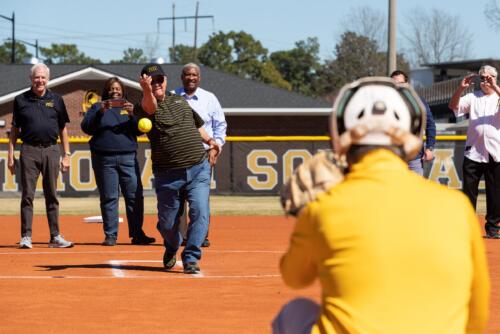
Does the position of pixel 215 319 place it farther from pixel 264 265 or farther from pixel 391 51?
pixel 391 51

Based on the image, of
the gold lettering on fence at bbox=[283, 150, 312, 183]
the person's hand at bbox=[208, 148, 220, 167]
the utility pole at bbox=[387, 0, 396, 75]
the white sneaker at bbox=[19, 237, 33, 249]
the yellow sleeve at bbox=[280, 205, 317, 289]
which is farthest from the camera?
the utility pole at bbox=[387, 0, 396, 75]

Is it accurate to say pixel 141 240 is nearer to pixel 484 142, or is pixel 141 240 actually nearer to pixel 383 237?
pixel 484 142

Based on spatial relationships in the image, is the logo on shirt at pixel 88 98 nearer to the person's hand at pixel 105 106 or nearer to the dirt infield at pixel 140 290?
the dirt infield at pixel 140 290

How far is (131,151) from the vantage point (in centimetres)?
1420

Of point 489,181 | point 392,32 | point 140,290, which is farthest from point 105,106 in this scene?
point 392,32

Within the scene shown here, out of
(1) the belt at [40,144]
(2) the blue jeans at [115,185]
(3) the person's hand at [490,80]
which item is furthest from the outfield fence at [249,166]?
(1) the belt at [40,144]

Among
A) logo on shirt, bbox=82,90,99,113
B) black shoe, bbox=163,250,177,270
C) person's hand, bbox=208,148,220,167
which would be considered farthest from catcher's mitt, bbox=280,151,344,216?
logo on shirt, bbox=82,90,99,113

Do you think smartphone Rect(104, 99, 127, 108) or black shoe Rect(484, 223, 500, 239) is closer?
smartphone Rect(104, 99, 127, 108)

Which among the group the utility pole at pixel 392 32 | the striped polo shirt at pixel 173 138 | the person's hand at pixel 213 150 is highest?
the utility pole at pixel 392 32

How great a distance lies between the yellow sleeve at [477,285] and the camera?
3.65 m

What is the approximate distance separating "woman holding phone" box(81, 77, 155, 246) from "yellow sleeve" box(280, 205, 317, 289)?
10.2 metres

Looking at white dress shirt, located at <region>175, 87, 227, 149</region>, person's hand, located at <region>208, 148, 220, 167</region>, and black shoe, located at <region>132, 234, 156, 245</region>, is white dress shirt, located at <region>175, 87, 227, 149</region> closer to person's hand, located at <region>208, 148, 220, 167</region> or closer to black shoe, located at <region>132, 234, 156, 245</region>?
person's hand, located at <region>208, 148, 220, 167</region>

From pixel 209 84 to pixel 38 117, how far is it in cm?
3254

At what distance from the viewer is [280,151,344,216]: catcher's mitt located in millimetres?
3660
